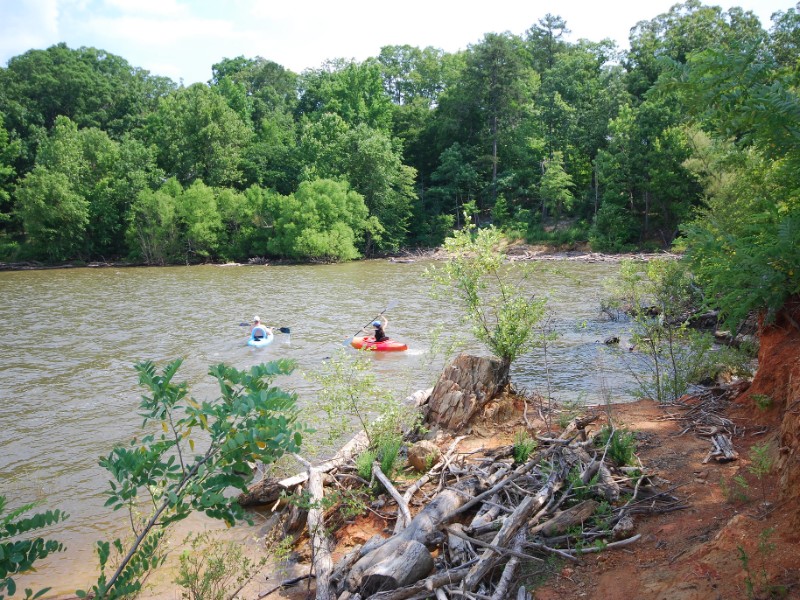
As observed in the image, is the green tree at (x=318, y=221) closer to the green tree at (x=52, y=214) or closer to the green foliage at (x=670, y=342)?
the green tree at (x=52, y=214)

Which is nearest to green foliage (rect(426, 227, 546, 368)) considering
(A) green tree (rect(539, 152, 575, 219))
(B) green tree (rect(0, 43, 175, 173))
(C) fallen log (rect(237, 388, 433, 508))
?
(C) fallen log (rect(237, 388, 433, 508))

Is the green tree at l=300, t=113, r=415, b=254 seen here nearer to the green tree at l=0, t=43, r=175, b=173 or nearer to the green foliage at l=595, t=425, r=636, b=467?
the green tree at l=0, t=43, r=175, b=173

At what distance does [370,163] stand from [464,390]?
44.9 m

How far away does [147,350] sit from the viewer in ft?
57.4

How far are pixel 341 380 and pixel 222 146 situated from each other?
51.3 m

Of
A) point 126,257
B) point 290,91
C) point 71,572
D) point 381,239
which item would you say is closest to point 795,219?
point 71,572

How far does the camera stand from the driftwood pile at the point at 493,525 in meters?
4.81

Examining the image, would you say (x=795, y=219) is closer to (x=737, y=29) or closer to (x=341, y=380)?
(x=341, y=380)

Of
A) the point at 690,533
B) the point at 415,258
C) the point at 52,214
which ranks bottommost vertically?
the point at 690,533

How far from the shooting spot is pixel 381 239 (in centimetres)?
5141

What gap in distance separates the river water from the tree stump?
2005 millimetres

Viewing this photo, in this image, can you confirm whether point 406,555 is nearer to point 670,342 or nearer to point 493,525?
point 493,525

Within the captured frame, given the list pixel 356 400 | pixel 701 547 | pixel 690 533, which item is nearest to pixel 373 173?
pixel 356 400

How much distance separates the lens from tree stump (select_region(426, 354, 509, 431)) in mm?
9008
